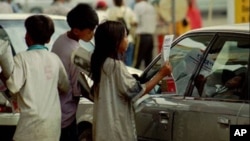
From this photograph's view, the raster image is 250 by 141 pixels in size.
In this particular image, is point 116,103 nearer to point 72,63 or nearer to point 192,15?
point 72,63

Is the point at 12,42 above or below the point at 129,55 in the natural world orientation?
above

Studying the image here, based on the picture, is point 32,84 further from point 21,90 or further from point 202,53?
point 202,53

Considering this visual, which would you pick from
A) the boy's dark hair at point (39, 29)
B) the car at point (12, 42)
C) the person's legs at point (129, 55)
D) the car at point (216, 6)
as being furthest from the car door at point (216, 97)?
the car at point (216, 6)

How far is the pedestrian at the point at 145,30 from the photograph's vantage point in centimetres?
1866

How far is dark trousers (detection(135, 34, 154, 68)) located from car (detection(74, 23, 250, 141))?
1098 cm

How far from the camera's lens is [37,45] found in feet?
22.3

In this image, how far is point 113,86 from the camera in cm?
652

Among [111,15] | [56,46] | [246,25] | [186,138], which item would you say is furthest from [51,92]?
[111,15]

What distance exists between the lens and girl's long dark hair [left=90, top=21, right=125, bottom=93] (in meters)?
6.57

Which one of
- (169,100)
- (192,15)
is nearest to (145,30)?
(192,15)

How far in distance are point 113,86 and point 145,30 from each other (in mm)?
12259

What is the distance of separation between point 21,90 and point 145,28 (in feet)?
40.1

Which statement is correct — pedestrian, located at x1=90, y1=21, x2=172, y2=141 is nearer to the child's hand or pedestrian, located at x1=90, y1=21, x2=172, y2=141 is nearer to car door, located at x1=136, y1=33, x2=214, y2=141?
the child's hand

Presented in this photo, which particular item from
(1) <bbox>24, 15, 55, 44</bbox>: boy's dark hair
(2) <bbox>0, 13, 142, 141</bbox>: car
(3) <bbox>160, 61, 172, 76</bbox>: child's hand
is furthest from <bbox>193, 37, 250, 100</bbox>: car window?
(2) <bbox>0, 13, 142, 141</bbox>: car
